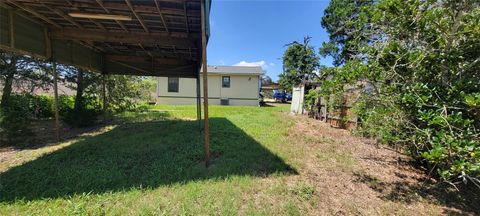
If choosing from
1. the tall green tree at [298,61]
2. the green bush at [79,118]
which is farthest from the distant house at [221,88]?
the green bush at [79,118]

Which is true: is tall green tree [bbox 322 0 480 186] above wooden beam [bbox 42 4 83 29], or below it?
below

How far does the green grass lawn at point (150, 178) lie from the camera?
313 cm

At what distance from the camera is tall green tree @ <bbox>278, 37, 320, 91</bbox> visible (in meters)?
23.6

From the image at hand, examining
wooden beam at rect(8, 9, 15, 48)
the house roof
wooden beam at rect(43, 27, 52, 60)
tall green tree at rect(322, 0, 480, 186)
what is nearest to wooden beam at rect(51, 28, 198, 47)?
A: wooden beam at rect(43, 27, 52, 60)

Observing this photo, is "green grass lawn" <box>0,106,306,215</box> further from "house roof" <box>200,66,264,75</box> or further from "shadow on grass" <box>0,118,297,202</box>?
"house roof" <box>200,66,264,75</box>

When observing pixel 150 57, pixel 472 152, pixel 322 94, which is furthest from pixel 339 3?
pixel 472 152

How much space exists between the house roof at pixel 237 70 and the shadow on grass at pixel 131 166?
1260cm

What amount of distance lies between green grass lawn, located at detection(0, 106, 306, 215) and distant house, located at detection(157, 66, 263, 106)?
12090 millimetres

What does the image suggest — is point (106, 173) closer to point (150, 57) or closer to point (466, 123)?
point (466, 123)

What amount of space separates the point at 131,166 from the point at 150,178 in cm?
76

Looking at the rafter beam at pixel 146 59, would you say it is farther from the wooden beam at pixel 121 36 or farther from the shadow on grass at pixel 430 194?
the shadow on grass at pixel 430 194

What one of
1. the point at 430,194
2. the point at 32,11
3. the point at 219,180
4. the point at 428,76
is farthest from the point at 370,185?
the point at 32,11

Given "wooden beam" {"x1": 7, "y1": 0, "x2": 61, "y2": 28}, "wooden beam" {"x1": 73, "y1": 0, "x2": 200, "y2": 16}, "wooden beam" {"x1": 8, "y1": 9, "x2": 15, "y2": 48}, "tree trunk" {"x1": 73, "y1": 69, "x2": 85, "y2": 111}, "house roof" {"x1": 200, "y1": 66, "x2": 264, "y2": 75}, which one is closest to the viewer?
"wooden beam" {"x1": 73, "y1": 0, "x2": 200, "y2": 16}

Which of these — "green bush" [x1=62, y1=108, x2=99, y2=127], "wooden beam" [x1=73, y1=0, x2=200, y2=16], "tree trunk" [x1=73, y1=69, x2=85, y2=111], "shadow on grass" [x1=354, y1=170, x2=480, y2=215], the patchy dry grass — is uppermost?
Answer: "wooden beam" [x1=73, y1=0, x2=200, y2=16]
